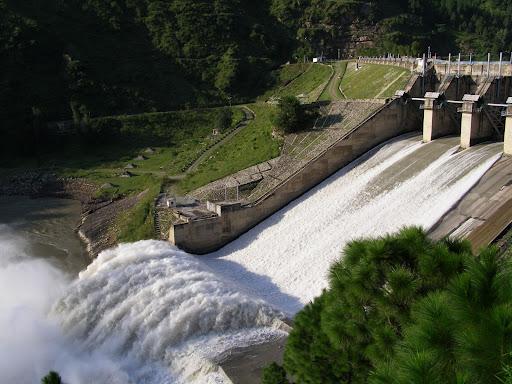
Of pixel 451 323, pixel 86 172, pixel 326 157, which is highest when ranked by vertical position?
pixel 451 323

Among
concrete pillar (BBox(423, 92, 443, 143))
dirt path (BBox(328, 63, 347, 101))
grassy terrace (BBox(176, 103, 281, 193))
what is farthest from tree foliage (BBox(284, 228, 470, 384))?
dirt path (BBox(328, 63, 347, 101))

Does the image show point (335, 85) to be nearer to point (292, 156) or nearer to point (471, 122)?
point (292, 156)

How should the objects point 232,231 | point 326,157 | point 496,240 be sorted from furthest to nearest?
point 326,157
point 232,231
point 496,240

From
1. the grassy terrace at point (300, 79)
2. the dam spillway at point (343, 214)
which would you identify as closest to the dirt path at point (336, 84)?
the grassy terrace at point (300, 79)

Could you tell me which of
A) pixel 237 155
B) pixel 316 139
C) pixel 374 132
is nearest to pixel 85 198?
pixel 237 155

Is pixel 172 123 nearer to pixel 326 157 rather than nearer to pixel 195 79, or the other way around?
pixel 195 79

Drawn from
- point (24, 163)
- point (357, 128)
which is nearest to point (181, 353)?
point (357, 128)
